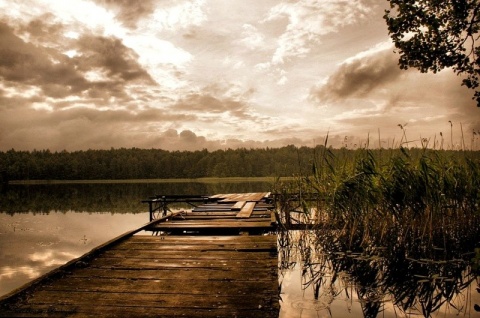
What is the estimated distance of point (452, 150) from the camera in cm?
676

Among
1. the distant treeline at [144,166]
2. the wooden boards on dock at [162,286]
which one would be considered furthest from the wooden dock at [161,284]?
A: the distant treeline at [144,166]

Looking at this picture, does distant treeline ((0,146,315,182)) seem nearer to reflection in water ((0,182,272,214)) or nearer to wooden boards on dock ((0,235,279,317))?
reflection in water ((0,182,272,214))

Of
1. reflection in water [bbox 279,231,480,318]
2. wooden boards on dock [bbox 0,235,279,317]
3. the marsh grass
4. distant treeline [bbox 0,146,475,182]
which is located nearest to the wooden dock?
wooden boards on dock [bbox 0,235,279,317]

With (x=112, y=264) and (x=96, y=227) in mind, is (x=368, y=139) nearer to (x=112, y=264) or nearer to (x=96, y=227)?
(x=112, y=264)

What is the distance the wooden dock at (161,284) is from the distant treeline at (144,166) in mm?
94086

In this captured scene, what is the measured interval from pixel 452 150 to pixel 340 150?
7.10ft

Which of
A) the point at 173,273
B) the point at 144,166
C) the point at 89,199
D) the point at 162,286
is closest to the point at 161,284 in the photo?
the point at 162,286

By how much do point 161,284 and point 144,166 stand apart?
107795 millimetres

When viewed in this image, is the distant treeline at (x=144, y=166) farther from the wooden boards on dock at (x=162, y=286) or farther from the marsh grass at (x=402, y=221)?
the wooden boards on dock at (x=162, y=286)

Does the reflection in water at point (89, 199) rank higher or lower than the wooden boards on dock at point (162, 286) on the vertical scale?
lower

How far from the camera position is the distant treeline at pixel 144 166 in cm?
10200

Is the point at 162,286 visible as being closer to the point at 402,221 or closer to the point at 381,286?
the point at 381,286

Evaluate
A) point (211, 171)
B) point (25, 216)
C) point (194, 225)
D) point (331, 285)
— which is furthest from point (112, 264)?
point (211, 171)

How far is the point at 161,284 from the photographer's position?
3.76 m
